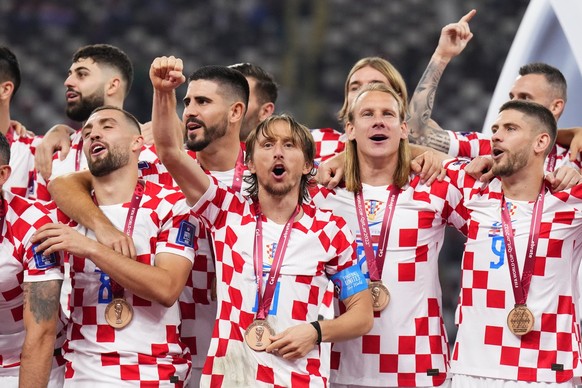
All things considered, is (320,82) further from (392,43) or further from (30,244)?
(30,244)

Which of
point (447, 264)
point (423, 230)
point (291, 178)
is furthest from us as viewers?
point (447, 264)

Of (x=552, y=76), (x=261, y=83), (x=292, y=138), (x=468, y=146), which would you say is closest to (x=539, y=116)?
(x=468, y=146)

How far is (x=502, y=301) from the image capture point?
168 inches

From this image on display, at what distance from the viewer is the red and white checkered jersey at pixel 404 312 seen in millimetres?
4379

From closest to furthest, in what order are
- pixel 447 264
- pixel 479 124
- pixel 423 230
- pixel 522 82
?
pixel 423 230 < pixel 522 82 < pixel 447 264 < pixel 479 124

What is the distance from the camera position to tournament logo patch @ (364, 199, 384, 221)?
14.5 ft

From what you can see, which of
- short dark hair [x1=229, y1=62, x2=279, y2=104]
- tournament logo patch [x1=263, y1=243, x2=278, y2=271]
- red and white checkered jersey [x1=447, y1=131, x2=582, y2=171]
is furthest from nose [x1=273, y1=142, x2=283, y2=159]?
short dark hair [x1=229, y1=62, x2=279, y2=104]

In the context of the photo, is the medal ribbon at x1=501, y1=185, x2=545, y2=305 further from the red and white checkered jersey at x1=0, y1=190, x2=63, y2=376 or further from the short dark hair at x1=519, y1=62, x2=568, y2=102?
the red and white checkered jersey at x1=0, y1=190, x2=63, y2=376

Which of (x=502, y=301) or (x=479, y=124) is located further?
(x=479, y=124)

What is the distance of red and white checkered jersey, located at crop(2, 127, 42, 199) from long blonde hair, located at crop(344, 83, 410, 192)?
179 cm

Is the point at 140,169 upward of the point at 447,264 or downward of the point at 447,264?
downward

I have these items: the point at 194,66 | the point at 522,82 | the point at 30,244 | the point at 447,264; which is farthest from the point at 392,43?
the point at 30,244

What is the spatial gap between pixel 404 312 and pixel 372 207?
0.47 metres

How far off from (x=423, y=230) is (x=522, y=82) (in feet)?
3.77
